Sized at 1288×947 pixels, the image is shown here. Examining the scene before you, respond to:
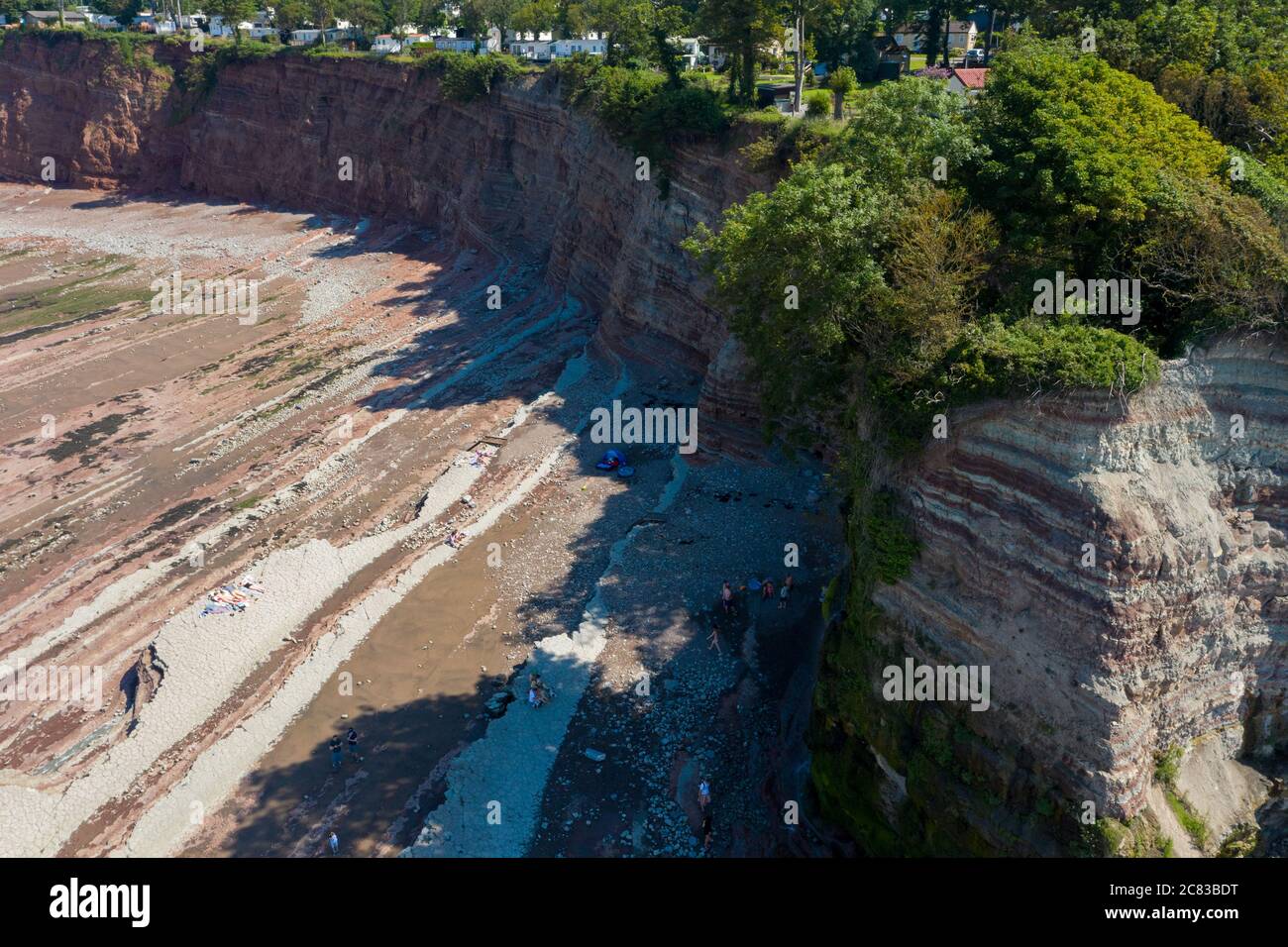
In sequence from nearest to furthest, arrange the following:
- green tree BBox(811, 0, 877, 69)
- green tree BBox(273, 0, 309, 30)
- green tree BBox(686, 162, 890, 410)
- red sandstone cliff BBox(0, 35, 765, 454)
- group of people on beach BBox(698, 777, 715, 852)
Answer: green tree BBox(686, 162, 890, 410), group of people on beach BBox(698, 777, 715, 852), red sandstone cliff BBox(0, 35, 765, 454), green tree BBox(811, 0, 877, 69), green tree BBox(273, 0, 309, 30)

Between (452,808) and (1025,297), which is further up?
(1025,297)

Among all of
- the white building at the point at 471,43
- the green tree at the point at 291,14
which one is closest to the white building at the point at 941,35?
the white building at the point at 471,43

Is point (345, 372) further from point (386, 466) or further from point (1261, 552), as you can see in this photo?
point (1261, 552)

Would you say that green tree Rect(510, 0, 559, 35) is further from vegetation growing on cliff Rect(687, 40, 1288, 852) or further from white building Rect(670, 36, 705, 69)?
vegetation growing on cliff Rect(687, 40, 1288, 852)

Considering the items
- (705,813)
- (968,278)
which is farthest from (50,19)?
(705,813)

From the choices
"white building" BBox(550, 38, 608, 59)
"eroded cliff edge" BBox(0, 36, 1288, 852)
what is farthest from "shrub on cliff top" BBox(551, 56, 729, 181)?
"eroded cliff edge" BBox(0, 36, 1288, 852)

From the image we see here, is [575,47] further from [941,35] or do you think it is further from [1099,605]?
[1099,605]

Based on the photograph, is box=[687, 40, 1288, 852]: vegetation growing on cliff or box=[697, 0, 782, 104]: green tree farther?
box=[697, 0, 782, 104]: green tree

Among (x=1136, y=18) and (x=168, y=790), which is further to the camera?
(x=1136, y=18)

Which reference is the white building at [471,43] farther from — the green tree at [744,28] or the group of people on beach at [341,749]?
the group of people on beach at [341,749]

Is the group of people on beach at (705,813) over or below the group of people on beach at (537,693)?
below
